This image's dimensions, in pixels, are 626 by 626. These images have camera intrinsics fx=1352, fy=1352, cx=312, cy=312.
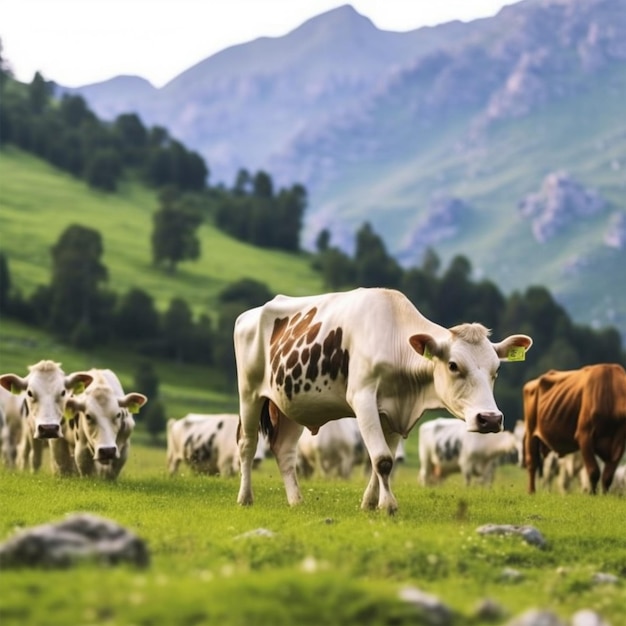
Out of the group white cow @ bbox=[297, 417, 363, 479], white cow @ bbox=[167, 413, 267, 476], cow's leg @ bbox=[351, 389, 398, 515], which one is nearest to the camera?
cow's leg @ bbox=[351, 389, 398, 515]

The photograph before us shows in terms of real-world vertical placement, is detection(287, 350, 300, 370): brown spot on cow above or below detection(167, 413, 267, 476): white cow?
above

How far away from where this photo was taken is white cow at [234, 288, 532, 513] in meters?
17.5

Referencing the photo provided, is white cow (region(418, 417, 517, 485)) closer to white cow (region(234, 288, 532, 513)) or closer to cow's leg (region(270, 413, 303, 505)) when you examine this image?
cow's leg (region(270, 413, 303, 505))

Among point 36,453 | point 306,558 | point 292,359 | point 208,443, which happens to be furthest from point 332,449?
point 306,558

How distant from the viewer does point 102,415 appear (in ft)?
74.3

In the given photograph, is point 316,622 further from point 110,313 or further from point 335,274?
point 335,274

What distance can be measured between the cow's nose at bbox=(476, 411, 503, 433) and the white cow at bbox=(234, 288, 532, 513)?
0.04 feet

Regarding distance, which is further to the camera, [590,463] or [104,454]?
[590,463]

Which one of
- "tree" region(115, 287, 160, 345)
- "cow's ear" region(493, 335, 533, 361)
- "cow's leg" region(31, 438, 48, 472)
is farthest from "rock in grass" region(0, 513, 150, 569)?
"tree" region(115, 287, 160, 345)

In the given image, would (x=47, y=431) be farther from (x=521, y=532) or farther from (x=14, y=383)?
(x=521, y=532)

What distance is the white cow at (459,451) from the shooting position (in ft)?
135

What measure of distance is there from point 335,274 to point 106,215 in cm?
3522

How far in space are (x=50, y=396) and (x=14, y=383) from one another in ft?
3.90

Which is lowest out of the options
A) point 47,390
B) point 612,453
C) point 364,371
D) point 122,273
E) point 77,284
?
point 612,453
